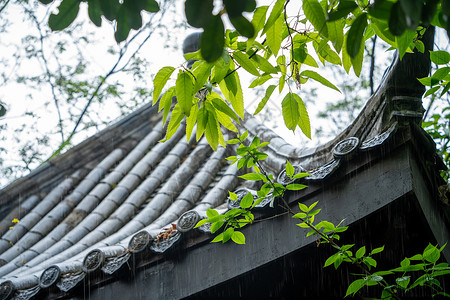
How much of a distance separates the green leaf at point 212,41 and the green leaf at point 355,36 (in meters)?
0.33

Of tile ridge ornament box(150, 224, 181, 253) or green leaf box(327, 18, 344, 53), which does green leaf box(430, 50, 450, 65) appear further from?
tile ridge ornament box(150, 224, 181, 253)

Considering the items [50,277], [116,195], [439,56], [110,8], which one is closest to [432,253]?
[439,56]

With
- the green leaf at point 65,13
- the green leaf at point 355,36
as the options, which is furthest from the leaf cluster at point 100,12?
the green leaf at point 355,36

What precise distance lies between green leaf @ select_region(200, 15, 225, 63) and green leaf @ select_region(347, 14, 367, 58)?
332mm

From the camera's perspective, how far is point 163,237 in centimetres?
296

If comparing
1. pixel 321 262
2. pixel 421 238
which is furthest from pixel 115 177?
pixel 421 238

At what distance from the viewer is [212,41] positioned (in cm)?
121

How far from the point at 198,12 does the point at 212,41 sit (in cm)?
8

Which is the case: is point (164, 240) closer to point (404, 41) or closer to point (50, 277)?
point (50, 277)

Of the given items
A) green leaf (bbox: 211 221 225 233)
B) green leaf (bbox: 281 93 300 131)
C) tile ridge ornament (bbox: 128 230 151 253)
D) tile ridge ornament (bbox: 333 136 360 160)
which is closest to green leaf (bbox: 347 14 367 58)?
green leaf (bbox: 281 93 300 131)

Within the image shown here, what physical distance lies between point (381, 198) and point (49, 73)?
411 inches

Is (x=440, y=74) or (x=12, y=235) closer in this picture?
(x=440, y=74)

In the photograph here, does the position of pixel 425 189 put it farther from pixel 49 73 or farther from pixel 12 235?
pixel 49 73

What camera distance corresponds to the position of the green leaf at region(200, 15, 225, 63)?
1.21 meters
